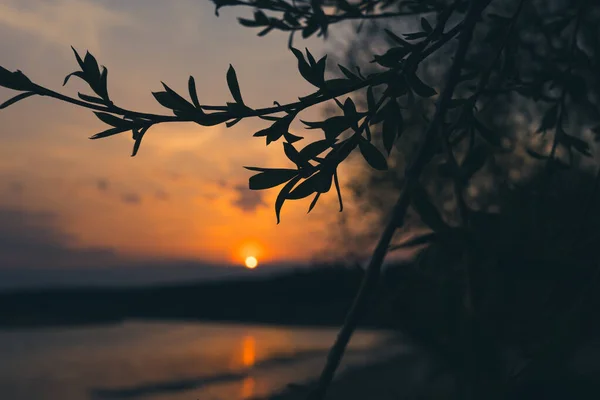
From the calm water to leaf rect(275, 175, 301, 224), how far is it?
668 cm

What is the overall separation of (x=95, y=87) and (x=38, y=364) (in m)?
15.3

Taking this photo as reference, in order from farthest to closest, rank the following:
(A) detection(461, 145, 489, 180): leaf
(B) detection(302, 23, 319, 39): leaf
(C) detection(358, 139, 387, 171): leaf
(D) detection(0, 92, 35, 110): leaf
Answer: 1. (B) detection(302, 23, 319, 39): leaf
2. (A) detection(461, 145, 489, 180): leaf
3. (C) detection(358, 139, 387, 171): leaf
4. (D) detection(0, 92, 35, 110): leaf

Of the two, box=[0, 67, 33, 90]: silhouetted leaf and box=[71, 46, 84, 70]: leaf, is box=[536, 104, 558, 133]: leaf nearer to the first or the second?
box=[71, 46, 84, 70]: leaf

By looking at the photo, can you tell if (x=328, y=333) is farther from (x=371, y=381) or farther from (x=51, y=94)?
(x=51, y=94)

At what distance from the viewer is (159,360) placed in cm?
1641

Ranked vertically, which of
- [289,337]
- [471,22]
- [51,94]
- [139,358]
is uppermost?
[289,337]

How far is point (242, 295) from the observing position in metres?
29.0

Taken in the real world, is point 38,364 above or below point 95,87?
above

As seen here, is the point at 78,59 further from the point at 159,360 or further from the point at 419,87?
the point at 159,360

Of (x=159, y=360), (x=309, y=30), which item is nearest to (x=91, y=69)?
(x=309, y=30)

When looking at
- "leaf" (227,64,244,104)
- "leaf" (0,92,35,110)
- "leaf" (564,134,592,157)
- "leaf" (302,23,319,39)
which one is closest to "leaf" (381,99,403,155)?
"leaf" (227,64,244,104)

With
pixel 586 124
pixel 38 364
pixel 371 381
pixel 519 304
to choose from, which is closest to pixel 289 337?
pixel 38 364

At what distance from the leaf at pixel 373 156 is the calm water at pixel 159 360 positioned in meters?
6.68

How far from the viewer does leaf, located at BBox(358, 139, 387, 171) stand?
2.36m
